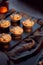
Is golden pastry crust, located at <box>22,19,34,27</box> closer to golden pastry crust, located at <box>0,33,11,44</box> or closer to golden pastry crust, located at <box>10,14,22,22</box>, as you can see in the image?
golden pastry crust, located at <box>10,14,22,22</box>

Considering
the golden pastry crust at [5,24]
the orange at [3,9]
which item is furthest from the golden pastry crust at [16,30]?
the orange at [3,9]

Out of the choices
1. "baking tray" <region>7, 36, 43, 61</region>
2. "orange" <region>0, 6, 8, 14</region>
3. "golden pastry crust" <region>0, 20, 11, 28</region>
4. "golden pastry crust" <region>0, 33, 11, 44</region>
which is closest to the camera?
"baking tray" <region>7, 36, 43, 61</region>

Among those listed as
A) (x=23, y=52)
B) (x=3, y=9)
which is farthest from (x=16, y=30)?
(x=3, y=9)

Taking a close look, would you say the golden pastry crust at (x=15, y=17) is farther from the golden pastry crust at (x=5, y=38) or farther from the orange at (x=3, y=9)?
the golden pastry crust at (x=5, y=38)

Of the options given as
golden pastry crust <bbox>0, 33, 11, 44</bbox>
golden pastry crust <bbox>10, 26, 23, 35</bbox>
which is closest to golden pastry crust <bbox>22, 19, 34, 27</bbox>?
golden pastry crust <bbox>10, 26, 23, 35</bbox>

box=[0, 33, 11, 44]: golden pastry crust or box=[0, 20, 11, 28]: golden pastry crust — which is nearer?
box=[0, 33, 11, 44]: golden pastry crust

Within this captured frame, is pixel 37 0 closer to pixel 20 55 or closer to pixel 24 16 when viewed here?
pixel 24 16

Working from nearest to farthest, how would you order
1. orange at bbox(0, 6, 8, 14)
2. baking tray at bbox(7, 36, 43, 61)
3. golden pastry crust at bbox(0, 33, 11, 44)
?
1. baking tray at bbox(7, 36, 43, 61)
2. golden pastry crust at bbox(0, 33, 11, 44)
3. orange at bbox(0, 6, 8, 14)

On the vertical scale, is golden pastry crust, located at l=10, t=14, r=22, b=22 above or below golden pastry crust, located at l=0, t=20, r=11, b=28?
above

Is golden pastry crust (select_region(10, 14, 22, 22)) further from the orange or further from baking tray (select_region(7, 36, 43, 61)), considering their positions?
baking tray (select_region(7, 36, 43, 61))

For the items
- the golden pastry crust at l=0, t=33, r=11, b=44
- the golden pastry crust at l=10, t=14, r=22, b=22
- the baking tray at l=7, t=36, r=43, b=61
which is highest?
the golden pastry crust at l=10, t=14, r=22, b=22

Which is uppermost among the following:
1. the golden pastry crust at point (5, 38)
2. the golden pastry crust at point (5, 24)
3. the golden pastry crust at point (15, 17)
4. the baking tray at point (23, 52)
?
the golden pastry crust at point (15, 17)

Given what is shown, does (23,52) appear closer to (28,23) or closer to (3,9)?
(28,23)
